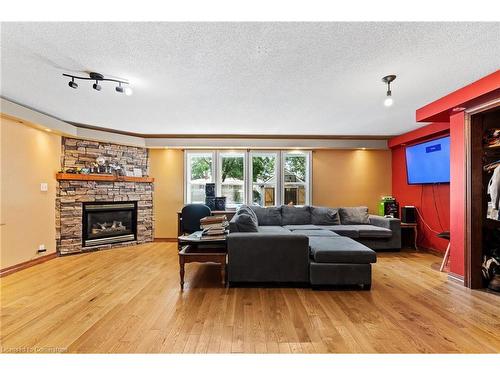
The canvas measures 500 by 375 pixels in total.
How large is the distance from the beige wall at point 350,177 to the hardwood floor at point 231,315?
261cm

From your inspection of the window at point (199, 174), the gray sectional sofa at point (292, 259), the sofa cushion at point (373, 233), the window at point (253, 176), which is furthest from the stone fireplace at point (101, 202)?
the sofa cushion at point (373, 233)

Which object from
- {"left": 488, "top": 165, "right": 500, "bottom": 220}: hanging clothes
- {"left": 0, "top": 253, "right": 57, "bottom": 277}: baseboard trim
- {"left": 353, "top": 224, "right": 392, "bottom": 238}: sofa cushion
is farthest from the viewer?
{"left": 353, "top": 224, "right": 392, "bottom": 238}: sofa cushion

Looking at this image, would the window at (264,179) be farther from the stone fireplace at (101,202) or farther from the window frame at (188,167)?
the stone fireplace at (101,202)

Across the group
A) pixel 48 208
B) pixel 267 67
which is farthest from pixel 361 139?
pixel 48 208

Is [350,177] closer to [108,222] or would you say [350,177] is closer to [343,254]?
[343,254]

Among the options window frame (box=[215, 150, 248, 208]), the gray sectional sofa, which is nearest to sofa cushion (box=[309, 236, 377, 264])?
the gray sectional sofa

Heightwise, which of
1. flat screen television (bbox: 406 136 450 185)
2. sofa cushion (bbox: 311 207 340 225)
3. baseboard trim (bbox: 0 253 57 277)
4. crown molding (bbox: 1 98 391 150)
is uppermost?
crown molding (bbox: 1 98 391 150)

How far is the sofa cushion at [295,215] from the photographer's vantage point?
5312 millimetres

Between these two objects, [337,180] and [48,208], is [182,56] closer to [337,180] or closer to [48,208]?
[48,208]

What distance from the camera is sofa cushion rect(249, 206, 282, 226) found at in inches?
209

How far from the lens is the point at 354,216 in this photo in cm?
534

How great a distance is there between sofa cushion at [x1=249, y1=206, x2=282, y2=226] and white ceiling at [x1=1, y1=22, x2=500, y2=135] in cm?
217

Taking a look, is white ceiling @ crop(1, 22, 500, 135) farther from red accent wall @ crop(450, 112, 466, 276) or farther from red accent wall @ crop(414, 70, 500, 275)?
red accent wall @ crop(450, 112, 466, 276)
